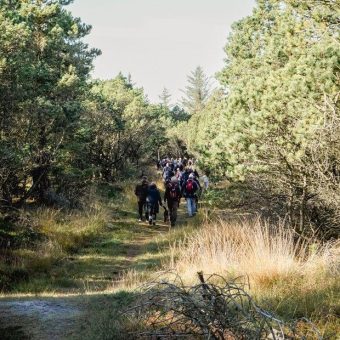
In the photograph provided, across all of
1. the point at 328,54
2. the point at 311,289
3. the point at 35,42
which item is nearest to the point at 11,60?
the point at 35,42

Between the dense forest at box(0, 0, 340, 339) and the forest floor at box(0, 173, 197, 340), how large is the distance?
1.11m

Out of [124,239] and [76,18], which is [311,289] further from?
[76,18]

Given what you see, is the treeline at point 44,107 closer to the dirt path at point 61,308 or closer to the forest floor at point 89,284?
the forest floor at point 89,284

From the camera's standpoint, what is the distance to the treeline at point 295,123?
23.0 ft

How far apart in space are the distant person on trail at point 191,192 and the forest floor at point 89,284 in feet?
1.58

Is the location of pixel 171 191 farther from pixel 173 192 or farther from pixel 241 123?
pixel 241 123

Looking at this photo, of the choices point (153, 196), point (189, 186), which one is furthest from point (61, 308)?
point (189, 186)

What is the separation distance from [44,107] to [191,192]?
593 centimetres

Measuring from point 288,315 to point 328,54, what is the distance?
12.6ft

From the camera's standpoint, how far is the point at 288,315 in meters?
5.59

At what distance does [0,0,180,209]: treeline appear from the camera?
446 inches

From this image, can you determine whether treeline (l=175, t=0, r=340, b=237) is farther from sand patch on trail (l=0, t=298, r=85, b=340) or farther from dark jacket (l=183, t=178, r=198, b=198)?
dark jacket (l=183, t=178, r=198, b=198)

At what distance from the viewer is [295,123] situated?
25.7 feet

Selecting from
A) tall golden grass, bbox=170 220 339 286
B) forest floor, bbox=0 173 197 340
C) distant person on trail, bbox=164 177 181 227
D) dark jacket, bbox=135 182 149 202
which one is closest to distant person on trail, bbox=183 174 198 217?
forest floor, bbox=0 173 197 340
